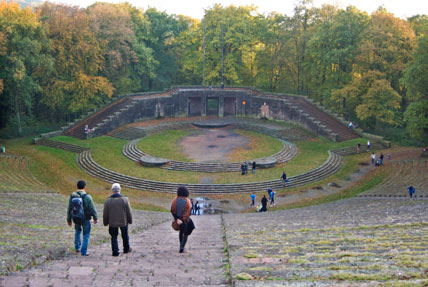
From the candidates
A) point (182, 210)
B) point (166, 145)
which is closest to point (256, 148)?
point (166, 145)

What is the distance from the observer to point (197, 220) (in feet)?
64.3

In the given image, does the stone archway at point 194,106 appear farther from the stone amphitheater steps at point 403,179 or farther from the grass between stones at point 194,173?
the stone amphitheater steps at point 403,179

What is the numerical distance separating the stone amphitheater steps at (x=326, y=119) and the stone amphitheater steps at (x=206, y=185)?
10.3m

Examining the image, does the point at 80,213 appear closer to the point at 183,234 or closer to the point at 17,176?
the point at 183,234

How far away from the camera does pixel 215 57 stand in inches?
2386

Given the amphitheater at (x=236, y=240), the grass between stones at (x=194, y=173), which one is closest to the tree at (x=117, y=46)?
the grass between stones at (x=194, y=173)

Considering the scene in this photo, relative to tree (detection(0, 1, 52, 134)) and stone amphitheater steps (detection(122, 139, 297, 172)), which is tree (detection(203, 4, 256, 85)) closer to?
stone amphitheater steps (detection(122, 139, 297, 172))

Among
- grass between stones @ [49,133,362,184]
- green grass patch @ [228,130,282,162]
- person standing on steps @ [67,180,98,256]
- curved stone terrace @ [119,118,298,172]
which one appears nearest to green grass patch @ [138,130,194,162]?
curved stone terrace @ [119,118,298,172]

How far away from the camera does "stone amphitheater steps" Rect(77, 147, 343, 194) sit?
31344mm

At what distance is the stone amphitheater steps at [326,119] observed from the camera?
1825 inches

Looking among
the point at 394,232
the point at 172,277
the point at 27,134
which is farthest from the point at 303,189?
the point at 27,134

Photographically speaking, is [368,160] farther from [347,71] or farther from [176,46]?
[176,46]

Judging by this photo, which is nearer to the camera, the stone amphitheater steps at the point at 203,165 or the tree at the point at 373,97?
the stone amphitheater steps at the point at 203,165

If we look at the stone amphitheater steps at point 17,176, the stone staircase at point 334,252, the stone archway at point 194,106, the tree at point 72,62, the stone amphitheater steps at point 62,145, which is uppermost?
the tree at point 72,62
